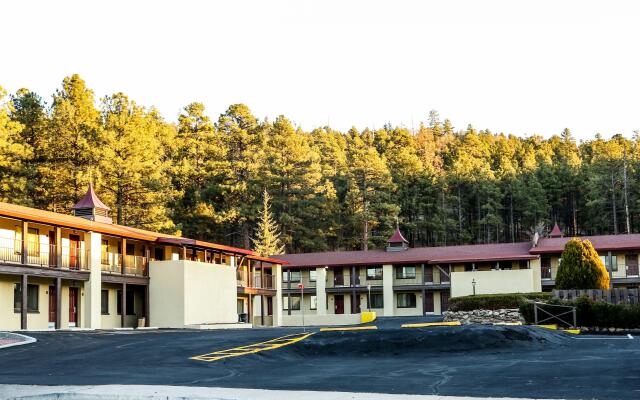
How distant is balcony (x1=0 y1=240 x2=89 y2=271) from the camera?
3500 cm

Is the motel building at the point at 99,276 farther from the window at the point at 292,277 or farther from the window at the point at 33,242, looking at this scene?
the window at the point at 292,277

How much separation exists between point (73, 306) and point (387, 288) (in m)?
29.4

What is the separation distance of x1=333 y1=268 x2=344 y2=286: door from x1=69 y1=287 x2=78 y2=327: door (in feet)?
96.0

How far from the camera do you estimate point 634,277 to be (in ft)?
189

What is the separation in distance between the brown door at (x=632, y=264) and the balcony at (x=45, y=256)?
1492 inches

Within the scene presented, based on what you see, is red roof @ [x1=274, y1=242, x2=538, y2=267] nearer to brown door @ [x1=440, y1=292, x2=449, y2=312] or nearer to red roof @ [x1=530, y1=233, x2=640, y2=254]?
red roof @ [x1=530, y1=233, x2=640, y2=254]

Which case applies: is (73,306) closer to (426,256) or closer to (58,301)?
(58,301)

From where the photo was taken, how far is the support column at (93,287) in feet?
128

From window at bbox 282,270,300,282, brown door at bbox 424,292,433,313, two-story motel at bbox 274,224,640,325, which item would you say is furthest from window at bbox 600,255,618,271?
window at bbox 282,270,300,282

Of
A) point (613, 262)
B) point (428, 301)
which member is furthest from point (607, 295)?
point (428, 301)

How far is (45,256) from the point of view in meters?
37.1

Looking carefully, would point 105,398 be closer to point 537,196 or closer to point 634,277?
point 634,277

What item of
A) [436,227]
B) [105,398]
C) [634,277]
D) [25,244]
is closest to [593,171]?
[436,227]

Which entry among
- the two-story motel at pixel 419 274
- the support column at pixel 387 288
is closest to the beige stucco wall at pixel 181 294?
the two-story motel at pixel 419 274
